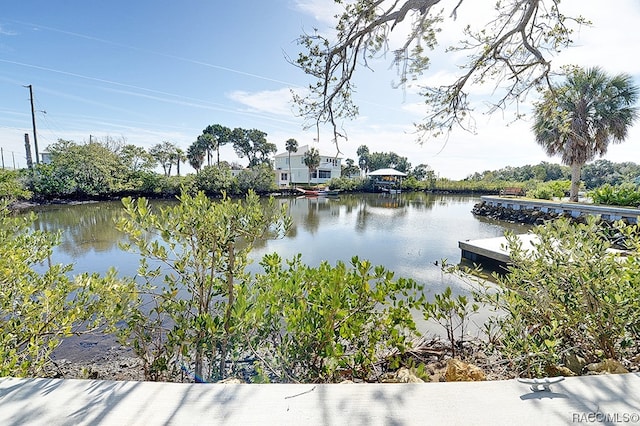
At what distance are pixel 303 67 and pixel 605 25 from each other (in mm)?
3009

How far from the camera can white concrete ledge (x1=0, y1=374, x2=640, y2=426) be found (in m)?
1.02

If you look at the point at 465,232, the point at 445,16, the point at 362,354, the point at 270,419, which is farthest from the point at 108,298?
the point at 465,232

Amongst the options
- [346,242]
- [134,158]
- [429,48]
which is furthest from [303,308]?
[134,158]

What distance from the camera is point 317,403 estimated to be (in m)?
1.11

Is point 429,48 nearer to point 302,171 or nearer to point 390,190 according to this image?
point 390,190

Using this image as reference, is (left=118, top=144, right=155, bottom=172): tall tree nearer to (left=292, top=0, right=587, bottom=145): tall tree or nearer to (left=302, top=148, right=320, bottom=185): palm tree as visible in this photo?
(left=302, top=148, right=320, bottom=185): palm tree

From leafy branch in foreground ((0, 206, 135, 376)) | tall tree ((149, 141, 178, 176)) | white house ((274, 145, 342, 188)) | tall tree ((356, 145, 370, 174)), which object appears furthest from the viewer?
tall tree ((356, 145, 370, 174))

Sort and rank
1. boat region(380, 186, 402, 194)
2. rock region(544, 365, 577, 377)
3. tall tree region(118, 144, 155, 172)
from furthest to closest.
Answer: boat region(380, 186, 402, 194) < tall tree region(118, 144, 155, 172) < rock region(544, 365, 577, 377)

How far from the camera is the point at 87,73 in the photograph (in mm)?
14844

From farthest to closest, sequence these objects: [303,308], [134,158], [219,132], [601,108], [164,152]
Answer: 1. [219,132]
2. [164,152]
3. [134,158]
4. [601,108]
5. [303,308]

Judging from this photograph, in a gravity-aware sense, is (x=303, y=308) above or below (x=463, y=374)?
above

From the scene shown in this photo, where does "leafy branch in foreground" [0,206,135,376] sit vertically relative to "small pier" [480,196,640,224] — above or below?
above

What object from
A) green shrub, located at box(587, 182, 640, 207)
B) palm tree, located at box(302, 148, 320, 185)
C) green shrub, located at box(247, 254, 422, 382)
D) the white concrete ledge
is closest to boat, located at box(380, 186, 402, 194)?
palm tree, located at box(302, 148, 320, 185)

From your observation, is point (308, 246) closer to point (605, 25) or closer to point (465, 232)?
point (465, 232)
